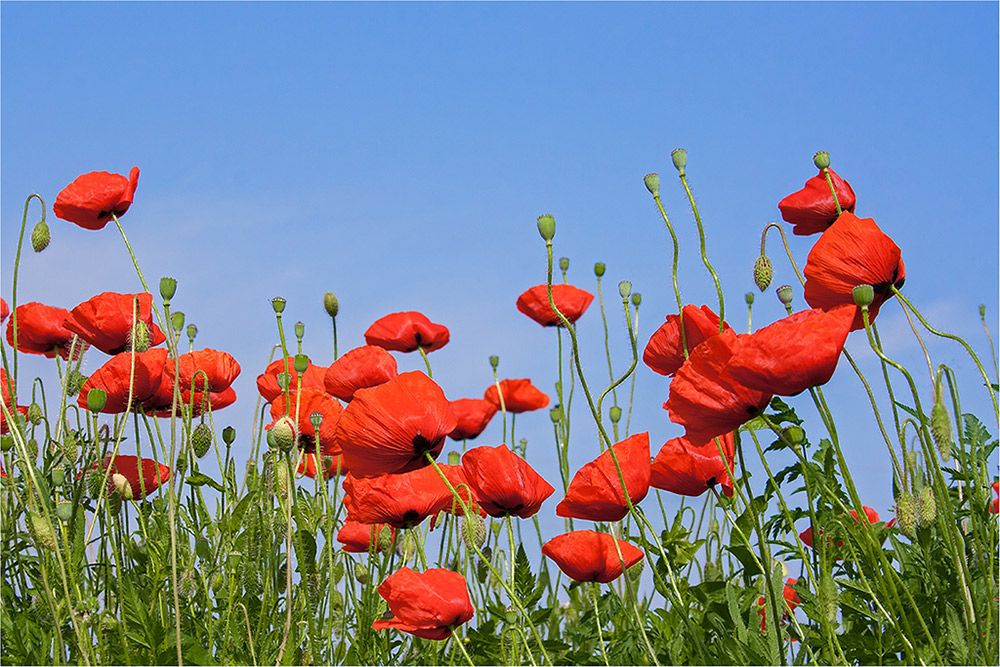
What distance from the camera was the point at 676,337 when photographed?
6.26 feet

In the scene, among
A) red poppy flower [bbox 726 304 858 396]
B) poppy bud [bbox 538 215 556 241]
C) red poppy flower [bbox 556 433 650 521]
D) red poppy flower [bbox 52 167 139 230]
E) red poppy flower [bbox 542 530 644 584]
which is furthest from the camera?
red poppy flower [bbox 52 167 139 230]

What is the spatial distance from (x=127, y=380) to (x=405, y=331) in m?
0.97

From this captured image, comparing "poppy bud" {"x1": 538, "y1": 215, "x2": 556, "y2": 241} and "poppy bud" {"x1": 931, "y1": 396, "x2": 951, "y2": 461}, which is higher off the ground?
"poppy bud" {"x1": 538, "y1": 215, "x2": 556, "y2": 241}

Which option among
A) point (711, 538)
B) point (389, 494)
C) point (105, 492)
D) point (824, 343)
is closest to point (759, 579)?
point (711, 538)

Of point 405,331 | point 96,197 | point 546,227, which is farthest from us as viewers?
point 405,331

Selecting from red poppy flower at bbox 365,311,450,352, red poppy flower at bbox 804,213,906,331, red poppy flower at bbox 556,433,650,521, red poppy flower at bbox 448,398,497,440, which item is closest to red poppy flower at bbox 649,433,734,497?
red poppy flower at bbox 556,433,650,521

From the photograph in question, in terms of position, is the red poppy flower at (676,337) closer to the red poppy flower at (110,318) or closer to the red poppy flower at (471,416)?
the red poppy flower at (471,416)

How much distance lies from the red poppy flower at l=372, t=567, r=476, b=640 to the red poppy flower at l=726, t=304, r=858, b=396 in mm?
696

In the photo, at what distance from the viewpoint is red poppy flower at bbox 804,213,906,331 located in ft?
5.33

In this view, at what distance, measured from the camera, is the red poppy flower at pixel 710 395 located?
1.40 meters

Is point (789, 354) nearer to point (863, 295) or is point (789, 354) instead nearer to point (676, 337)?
point (863, 295)

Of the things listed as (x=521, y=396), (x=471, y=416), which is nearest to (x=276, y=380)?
(x=471, y=416)

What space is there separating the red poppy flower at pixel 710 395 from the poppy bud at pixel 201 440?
49.6 inches

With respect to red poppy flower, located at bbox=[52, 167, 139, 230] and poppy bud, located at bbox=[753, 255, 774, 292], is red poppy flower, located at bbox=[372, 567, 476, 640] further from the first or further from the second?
red poppy flower, located at bbox=[52, 167, 139, 230]
